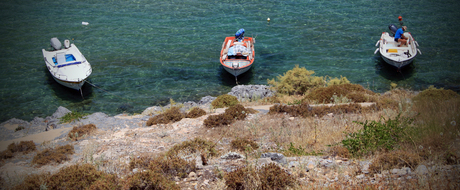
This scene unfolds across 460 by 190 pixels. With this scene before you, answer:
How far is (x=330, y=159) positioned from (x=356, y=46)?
22278 mm

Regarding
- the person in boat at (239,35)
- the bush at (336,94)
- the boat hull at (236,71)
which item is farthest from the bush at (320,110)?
the person in boat at (239,35)

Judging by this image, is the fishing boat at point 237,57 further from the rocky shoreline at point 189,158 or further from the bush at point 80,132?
the bush at point 80,132

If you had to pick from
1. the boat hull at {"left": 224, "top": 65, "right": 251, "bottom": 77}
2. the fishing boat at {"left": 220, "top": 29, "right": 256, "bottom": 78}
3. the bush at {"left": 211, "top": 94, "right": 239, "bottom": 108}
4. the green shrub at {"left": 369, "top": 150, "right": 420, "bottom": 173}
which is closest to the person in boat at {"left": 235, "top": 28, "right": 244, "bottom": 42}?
the fishing boat at {"left": 220, "top": 29, "right": 256, "bottom": 78}

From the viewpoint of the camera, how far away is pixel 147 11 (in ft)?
110

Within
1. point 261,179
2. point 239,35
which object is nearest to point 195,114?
point 261,179

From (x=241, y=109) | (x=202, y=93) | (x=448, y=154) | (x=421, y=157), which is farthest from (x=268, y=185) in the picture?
(x=202, y=93)

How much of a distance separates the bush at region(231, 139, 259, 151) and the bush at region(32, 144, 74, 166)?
503 centimetres

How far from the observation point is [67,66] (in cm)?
2016

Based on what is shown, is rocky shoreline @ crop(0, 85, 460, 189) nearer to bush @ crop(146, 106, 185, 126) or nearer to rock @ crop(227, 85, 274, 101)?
bush @ crop(146, 106, 185, 126)

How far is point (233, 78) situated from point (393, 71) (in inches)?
498

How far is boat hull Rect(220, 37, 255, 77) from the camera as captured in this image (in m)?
20.5

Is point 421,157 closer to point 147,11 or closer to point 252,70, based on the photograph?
point 252,70

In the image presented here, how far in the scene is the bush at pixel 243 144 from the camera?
304 inches

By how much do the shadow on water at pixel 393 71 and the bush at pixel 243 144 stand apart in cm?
1749
